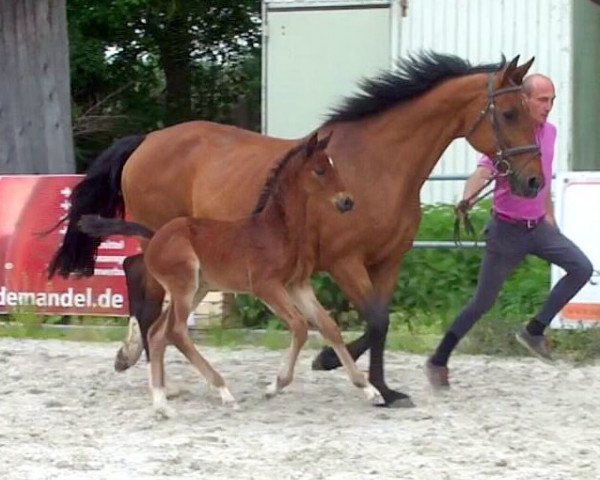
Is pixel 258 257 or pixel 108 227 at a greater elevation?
pixel 108 227

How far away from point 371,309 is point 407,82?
128 centimetres

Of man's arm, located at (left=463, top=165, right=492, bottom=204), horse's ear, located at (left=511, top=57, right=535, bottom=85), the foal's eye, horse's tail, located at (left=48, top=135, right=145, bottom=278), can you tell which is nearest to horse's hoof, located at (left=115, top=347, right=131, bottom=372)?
horse's tail, located at (left=48, top=135, right=145, bottom=278)

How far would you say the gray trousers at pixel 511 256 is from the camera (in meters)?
7.45

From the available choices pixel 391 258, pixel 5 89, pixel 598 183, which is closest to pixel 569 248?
pixel 391 258

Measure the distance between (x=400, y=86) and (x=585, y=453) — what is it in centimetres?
238

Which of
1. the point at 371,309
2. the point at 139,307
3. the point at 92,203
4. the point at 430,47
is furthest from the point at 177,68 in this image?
the point at 371,309

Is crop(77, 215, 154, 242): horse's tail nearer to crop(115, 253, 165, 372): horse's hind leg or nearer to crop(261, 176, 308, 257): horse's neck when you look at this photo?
crop(261, 176, 308, 257): horse's neck

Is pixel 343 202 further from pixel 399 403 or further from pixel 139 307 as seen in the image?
pixel 139 307

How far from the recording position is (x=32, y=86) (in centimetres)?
1281

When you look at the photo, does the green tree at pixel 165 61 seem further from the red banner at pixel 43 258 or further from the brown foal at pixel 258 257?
the brown foal at pixel 258 257

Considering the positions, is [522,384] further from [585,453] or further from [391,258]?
[585,453]

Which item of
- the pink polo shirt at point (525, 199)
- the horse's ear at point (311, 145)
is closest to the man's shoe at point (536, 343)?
the pink polo shirt at point (525, 199)

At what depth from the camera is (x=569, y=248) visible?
24.6 ft

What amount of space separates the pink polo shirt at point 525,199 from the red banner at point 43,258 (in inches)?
152
